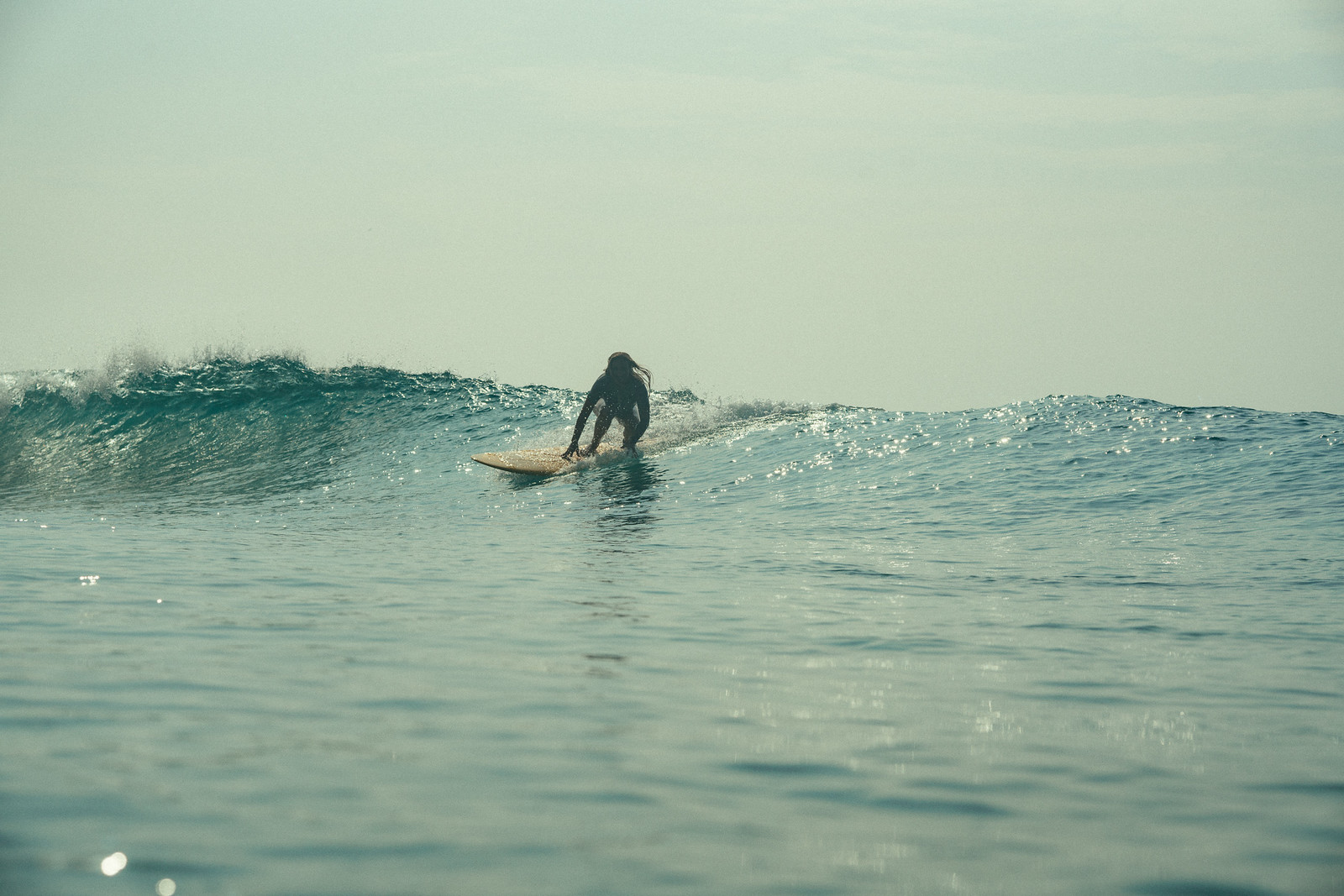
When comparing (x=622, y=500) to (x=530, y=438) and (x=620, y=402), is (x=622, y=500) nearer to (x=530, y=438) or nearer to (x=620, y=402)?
(x=620, y=402)

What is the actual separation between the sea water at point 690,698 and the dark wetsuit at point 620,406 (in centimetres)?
330

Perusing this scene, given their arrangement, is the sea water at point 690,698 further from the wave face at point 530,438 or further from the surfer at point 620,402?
the surfer at point 620,402

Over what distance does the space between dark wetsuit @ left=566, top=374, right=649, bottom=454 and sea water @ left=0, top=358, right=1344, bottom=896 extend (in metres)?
3.30

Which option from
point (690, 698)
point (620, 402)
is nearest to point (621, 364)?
point (620, 402)

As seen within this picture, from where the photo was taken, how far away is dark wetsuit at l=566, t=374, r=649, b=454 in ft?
46.9

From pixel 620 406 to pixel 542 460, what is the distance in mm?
1340

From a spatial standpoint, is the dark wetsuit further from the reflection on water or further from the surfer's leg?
the reflection on water

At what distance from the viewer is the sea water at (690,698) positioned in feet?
8.28

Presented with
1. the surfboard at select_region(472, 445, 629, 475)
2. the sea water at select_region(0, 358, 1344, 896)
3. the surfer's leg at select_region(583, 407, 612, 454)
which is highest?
the surfer's leg at select_region(583, 407, 612, 454)

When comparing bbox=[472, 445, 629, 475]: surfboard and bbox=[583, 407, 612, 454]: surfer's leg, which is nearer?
bbox=[472, 445, 629, 475]: surfboard

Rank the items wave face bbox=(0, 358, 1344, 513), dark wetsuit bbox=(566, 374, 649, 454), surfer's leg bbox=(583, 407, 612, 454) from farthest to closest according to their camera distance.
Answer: surfer's leg bbox=(583, 407, 612, 454) < dark wetsuit bbox=(566, 374, 649, 454) < wave face bbox=(0, 358, 1344, 513)

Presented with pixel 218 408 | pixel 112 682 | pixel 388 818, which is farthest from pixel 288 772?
pixel 218 408

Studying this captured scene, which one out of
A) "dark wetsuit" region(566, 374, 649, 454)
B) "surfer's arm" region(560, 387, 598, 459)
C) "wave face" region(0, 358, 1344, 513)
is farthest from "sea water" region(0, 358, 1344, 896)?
"dark wetsuit" region(566, 374, 649, 454)

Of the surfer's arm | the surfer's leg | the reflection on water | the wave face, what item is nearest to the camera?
the reflection on water
